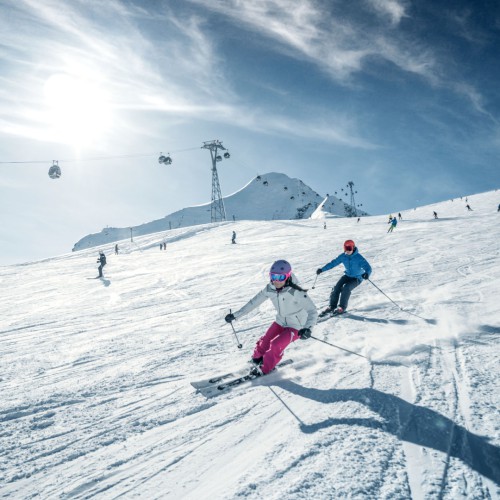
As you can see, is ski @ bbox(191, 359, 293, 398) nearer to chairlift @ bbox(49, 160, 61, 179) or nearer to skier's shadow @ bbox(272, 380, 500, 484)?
skier's shadow @ bbox(272, 380, 500, 484)

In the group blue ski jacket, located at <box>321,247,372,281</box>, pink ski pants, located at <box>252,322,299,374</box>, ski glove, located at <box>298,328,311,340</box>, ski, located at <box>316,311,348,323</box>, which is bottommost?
ski, located at <box>316,311,348,323</box>

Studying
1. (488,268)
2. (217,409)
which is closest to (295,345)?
(217,409)

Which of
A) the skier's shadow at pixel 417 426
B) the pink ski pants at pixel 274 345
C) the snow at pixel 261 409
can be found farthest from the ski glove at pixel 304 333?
the skier's shadow at pixel 417 426

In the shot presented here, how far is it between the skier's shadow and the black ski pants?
4.02 metres

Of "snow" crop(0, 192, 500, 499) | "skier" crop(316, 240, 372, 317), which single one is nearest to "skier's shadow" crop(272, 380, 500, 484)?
"snow" crop(0, 192, 500, 499)

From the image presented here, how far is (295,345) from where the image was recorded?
5766mm

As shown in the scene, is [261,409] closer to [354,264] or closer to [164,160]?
[354,264]

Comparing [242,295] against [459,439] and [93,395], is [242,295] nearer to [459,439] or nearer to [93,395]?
[93,395]

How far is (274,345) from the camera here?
4.67 m

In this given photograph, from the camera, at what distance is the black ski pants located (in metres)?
7.79

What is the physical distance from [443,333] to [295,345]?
238 cm

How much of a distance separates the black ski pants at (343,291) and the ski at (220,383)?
147 inches

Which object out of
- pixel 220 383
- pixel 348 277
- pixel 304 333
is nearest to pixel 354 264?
pixel 348 277

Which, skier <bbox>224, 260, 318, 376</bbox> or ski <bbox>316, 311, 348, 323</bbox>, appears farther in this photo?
ski <bbox>316, 311, 348, 323</bbox>
